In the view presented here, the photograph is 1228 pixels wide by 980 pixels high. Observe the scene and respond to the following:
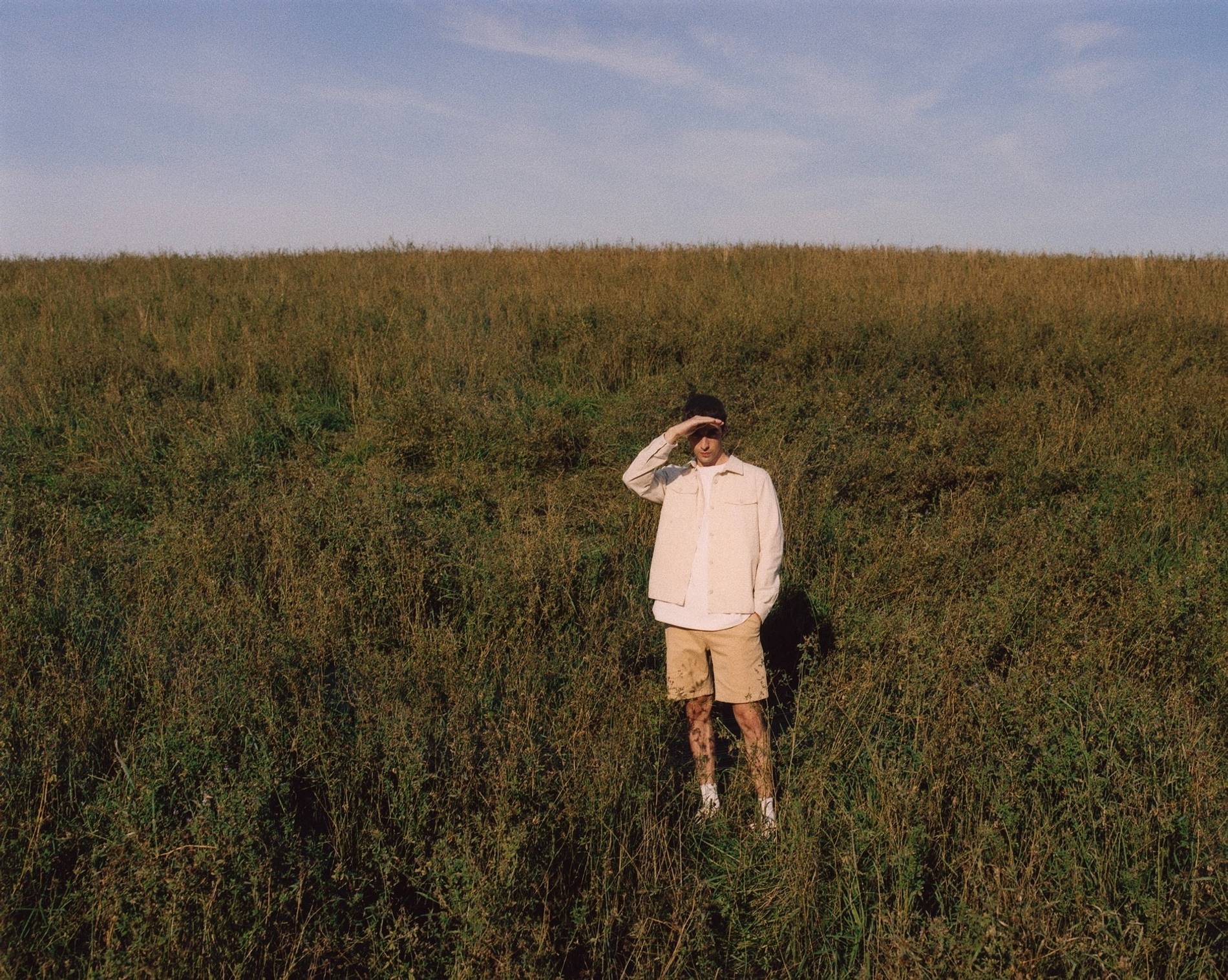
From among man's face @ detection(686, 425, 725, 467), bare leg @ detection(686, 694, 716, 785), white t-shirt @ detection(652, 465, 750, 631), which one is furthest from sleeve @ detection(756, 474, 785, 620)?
bare leg @ detection(686, 694, 716, 785)

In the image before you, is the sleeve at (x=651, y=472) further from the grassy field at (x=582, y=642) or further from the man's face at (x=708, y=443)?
the grassy field at (x=582, y=642)

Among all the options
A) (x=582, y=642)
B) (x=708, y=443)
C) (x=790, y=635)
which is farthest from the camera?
(x=790, y=635)

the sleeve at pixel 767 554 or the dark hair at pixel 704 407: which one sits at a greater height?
the dark hair at pixel 704 407

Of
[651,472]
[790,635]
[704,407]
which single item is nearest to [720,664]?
[651,472]

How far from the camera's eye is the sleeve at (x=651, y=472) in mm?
4164

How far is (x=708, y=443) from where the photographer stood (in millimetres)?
4070

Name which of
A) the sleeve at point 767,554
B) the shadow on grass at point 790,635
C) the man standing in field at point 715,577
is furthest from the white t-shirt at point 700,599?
the shadow on grass at point 790,635

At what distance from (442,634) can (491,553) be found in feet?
3.62

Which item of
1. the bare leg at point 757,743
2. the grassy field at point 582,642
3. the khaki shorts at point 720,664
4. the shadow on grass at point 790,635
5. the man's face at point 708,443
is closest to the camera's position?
the grassy field at point 582,642

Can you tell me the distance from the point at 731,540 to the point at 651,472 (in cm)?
56

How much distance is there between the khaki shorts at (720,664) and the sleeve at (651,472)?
70cm

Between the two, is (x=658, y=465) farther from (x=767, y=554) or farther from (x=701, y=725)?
(x=701, y=725)

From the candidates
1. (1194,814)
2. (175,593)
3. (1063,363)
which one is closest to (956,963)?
(1194,814)

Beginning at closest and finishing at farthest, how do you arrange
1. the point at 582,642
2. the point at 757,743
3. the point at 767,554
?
the point at 757,743
the point at 767,554
the point at 582,642
